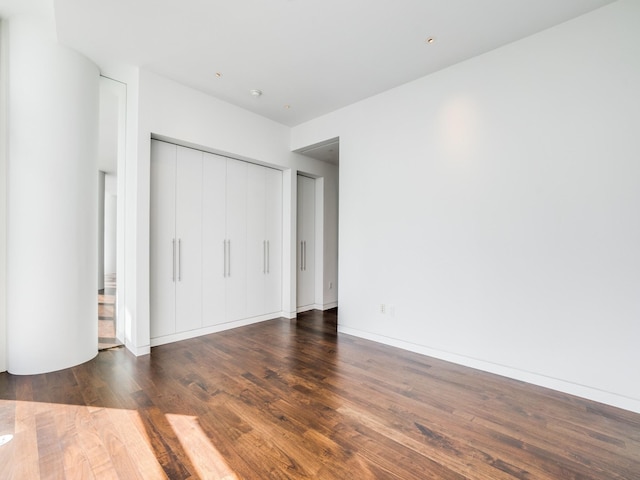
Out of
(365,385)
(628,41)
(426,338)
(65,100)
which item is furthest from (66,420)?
(628,41)

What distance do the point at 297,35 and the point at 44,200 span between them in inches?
106

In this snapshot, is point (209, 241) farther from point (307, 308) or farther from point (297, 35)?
point (297, 35)

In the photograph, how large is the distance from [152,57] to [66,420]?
3138 millimetres

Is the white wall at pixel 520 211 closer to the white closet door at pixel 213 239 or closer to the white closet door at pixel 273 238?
the white closet door at pixel 273 238

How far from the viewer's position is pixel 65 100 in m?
2.80

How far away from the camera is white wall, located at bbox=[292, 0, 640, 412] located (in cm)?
226

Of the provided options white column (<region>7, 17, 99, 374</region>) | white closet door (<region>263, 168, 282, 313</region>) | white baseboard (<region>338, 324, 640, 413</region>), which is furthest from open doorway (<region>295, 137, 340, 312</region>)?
white column (<region>7, 17, 99, 374</region>)

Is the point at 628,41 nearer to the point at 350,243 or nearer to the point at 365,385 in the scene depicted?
the point at 350,243

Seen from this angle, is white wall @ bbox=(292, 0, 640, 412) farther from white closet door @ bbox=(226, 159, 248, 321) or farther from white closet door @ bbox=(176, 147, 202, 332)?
white closet door @ bbox=(176, 147, 202, 332)

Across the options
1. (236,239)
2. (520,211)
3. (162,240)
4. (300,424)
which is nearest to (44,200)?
(162,240)

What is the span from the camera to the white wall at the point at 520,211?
226 centimetres

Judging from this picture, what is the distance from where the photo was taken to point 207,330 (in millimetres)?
3883

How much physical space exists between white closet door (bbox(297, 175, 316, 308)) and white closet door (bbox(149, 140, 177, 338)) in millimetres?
2071

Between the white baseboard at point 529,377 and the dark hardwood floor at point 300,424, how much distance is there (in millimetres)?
76
